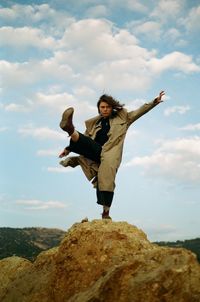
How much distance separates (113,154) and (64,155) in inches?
42.4

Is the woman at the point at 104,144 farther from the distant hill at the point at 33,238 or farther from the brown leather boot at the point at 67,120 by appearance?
the distant hill at the point at 33,238

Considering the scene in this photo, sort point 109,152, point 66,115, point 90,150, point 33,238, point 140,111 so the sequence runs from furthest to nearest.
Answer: point 33,238 < point 140,111 < point 109,152 < point 90,150 < point 66,115

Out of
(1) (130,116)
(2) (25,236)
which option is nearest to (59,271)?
(1) (130,116)

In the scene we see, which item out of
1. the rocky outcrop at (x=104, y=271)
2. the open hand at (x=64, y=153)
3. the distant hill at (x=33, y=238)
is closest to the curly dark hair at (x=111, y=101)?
the open hand at (x=64, y=153)

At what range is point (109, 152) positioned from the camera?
9312 millimetres

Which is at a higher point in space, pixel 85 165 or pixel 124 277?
pixel 85 165

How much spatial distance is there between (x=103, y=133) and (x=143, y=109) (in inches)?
40.9

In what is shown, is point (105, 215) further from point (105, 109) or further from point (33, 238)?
point (33, 238)

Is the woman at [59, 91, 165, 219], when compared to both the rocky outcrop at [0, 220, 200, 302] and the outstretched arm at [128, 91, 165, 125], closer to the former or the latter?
the outstretched arm at [128, 91, 165, 125]

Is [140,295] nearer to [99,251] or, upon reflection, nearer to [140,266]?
[140,266]

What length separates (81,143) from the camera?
29.4 feet

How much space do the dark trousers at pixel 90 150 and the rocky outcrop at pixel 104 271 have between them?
0.65 m

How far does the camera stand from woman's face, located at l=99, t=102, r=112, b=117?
9695 millimetres

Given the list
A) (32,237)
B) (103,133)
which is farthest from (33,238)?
(103,133)
